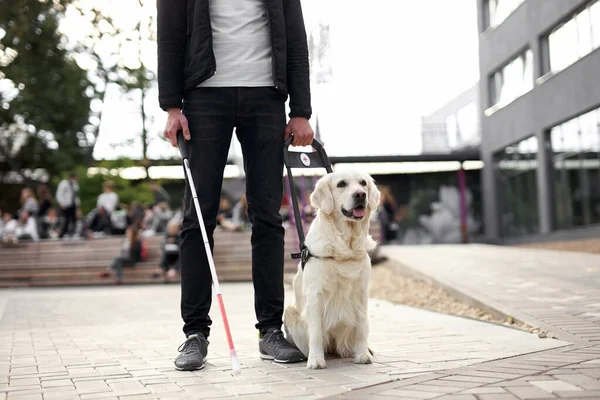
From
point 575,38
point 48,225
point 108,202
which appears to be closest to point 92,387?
A: point 108,202

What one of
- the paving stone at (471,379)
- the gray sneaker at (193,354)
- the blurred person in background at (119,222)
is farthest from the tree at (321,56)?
the blurred person in background at (119,222)

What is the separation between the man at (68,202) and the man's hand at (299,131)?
15328 mm

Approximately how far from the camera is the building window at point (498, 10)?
27.6 meters

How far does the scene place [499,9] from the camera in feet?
96.1

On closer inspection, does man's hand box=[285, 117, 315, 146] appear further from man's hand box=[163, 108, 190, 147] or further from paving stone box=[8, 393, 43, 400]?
paving stone box=[8, 393, 43, 400]

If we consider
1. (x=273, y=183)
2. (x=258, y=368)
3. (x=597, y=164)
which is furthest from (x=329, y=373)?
(x=597, y=164)

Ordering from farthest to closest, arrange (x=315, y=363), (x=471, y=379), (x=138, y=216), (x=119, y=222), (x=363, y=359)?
(x=138, y=216), (x=119, y=222), (x=363, y=359), (x=315, y=363), (x=471, y=379)

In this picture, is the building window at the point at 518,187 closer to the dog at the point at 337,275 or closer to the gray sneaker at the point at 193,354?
the dog at the point at 337,275

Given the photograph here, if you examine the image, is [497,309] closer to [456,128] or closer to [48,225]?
[48,225]

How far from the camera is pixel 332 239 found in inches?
166

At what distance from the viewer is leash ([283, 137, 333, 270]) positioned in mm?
4337

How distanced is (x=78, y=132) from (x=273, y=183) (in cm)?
2854

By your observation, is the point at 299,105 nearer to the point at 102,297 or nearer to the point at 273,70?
the point at 273,70

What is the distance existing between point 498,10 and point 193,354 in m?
27.9
